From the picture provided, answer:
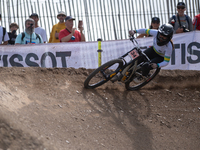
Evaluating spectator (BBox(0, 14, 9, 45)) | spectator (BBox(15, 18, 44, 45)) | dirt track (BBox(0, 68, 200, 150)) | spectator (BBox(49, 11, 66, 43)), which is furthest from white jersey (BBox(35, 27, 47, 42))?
dirt track (BBox(0, 68, 200, 150))

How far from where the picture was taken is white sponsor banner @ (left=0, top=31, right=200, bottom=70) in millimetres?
8359

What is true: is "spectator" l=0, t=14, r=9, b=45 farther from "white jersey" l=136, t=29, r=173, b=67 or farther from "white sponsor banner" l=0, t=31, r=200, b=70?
"white jersey" l=136, t=29, r=173, b=67

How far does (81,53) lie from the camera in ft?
27.9

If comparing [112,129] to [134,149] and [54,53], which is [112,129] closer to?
[134,149]

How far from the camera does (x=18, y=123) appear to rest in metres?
4.72

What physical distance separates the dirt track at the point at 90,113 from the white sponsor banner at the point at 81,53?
0.75 meters

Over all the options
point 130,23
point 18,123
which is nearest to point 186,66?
point 130,23

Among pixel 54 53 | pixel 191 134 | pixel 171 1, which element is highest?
pixel 171 1

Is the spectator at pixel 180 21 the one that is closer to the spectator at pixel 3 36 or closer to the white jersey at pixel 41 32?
the white jersey at pixel 41 32

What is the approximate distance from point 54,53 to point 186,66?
4.06 m

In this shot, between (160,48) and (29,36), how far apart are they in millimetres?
4032

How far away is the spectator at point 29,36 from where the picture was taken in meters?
8.34

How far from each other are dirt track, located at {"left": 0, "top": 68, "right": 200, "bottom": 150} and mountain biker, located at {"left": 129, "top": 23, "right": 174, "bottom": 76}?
1068mm

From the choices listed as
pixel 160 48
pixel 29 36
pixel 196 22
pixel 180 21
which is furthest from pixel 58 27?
pixel 196 22
